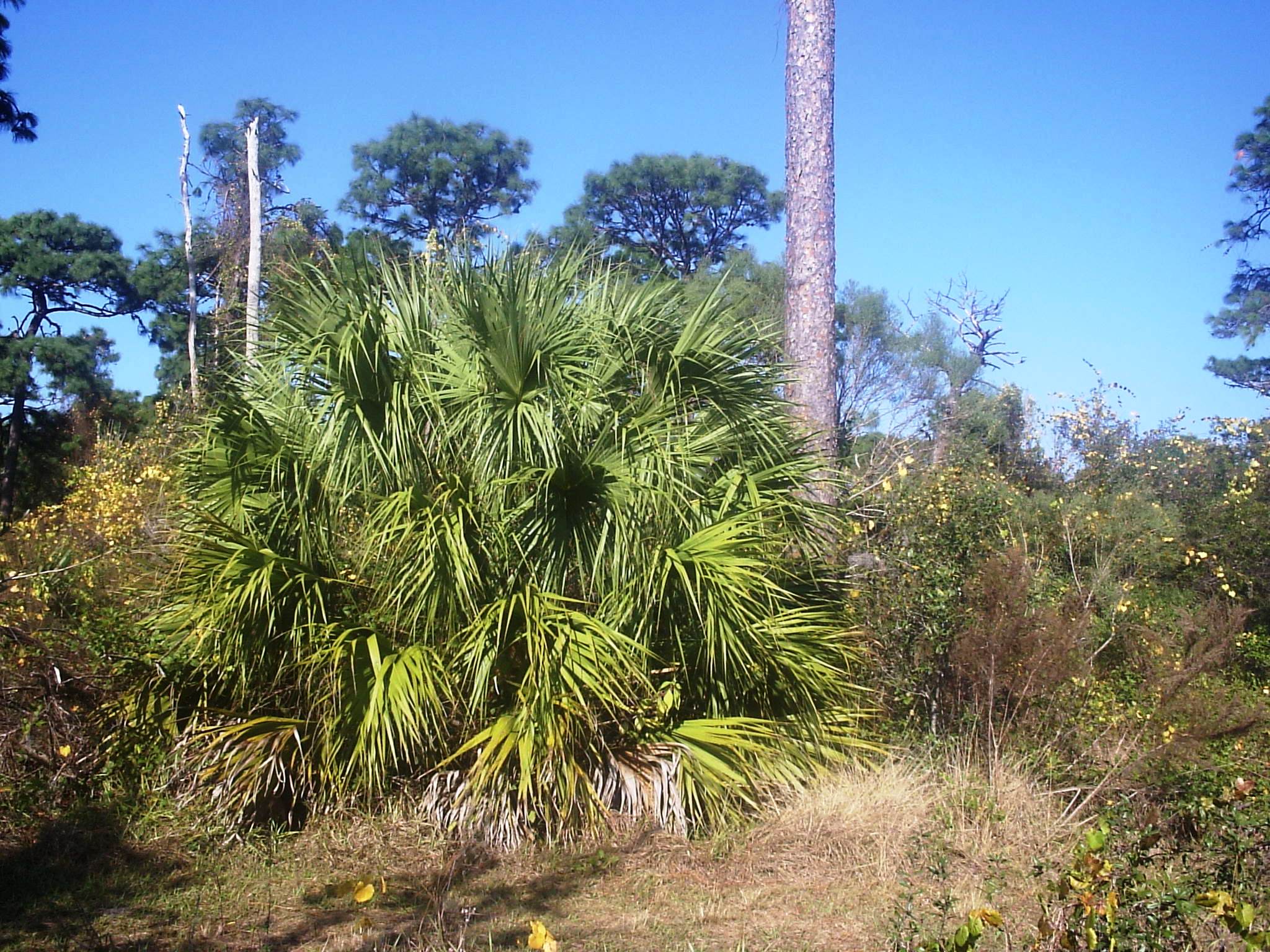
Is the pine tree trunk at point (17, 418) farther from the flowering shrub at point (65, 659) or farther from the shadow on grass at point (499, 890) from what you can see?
the shadow on grass at point (499, 890)

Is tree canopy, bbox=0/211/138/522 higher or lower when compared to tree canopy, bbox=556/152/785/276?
lower

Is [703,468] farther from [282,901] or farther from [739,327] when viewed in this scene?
[282,901]

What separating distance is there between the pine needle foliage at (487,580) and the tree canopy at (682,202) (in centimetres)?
2864

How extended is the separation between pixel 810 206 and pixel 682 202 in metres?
25.7

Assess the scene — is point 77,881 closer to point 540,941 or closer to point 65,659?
point 65,659

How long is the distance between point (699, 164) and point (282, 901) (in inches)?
1283

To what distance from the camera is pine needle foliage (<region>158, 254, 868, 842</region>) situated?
6.28 metres

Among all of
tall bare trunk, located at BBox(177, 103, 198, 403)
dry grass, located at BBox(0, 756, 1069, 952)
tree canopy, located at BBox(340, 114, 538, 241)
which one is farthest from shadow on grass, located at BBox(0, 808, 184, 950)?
tree canopy, located at BBox(340, 114, 538, 241)

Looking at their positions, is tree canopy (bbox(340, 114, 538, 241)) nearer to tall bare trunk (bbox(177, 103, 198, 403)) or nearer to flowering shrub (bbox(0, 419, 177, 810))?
tall bare trunk (bbox(177, 103, 198, 403))

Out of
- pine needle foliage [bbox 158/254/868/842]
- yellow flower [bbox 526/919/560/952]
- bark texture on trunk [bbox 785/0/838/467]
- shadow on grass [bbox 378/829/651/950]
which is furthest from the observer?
bark texture on trunk [bbox 785/0/838/467]

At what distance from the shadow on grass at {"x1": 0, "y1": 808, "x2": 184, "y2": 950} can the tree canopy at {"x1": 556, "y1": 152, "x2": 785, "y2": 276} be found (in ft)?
99.8

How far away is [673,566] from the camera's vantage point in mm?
6504

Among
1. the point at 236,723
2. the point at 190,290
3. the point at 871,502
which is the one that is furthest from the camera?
the point at 190,290

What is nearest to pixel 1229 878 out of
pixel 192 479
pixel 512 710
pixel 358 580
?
pixel 512 710
